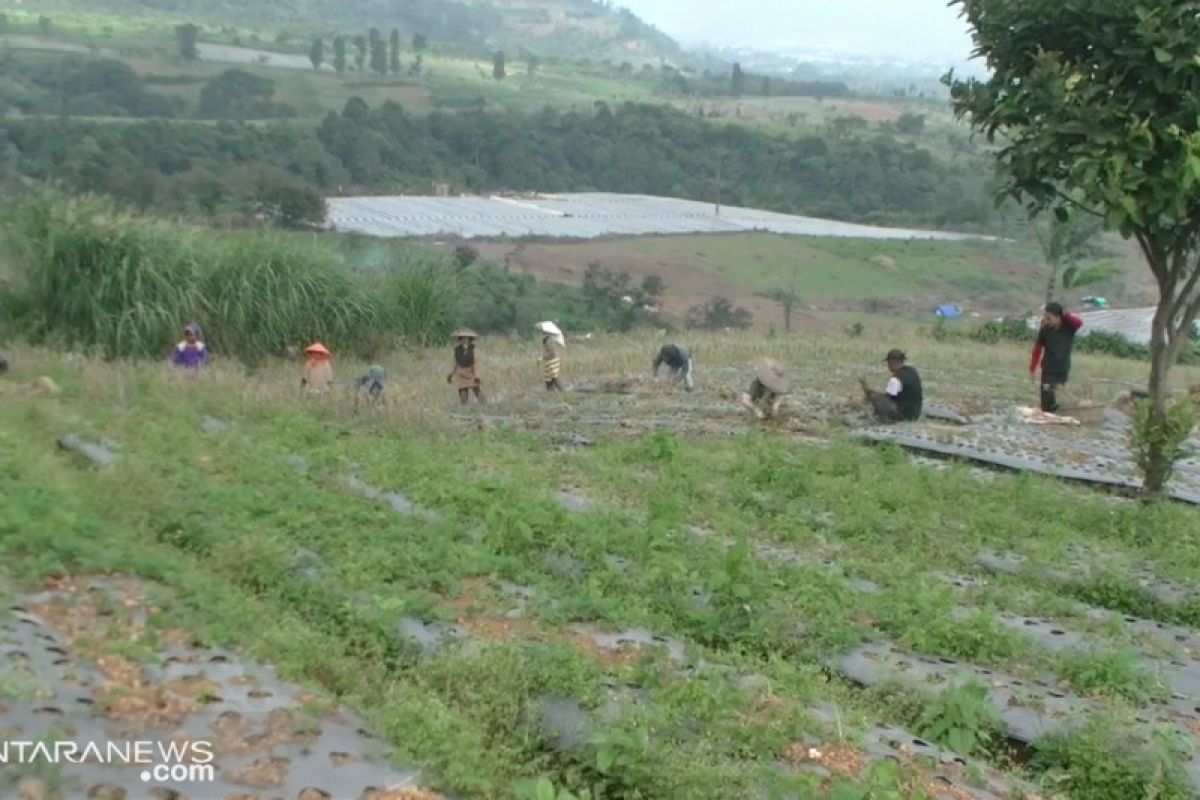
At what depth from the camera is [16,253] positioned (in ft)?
54.6

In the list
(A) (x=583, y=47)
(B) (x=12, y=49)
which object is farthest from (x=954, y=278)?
(A) (x=583, y=47)

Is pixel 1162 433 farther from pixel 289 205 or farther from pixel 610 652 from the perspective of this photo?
pixel 289 205

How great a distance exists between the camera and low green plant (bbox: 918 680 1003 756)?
5.26m

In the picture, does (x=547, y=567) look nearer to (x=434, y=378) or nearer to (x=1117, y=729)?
(x=1117, y=729)

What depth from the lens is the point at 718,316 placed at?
1135 inches

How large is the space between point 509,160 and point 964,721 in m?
45.6

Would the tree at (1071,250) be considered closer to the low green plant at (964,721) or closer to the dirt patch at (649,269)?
the dirt patch at (649,269)

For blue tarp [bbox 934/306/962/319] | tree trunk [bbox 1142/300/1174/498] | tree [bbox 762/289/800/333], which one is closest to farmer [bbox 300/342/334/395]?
tree trunk [bbox 1142/300/1174/498]

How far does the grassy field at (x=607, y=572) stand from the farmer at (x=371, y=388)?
7.2 inches

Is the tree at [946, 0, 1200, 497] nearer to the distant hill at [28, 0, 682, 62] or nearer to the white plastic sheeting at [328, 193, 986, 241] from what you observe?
the white plastic sheeting at [328, 193, 986, 241]

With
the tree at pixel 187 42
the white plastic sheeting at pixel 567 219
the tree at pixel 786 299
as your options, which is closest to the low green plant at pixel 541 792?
the tree at pixel 786 299

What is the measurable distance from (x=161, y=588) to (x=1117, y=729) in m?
4.10

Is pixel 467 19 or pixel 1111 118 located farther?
pixel 467 19

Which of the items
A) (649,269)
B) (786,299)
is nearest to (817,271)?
(649,269)
